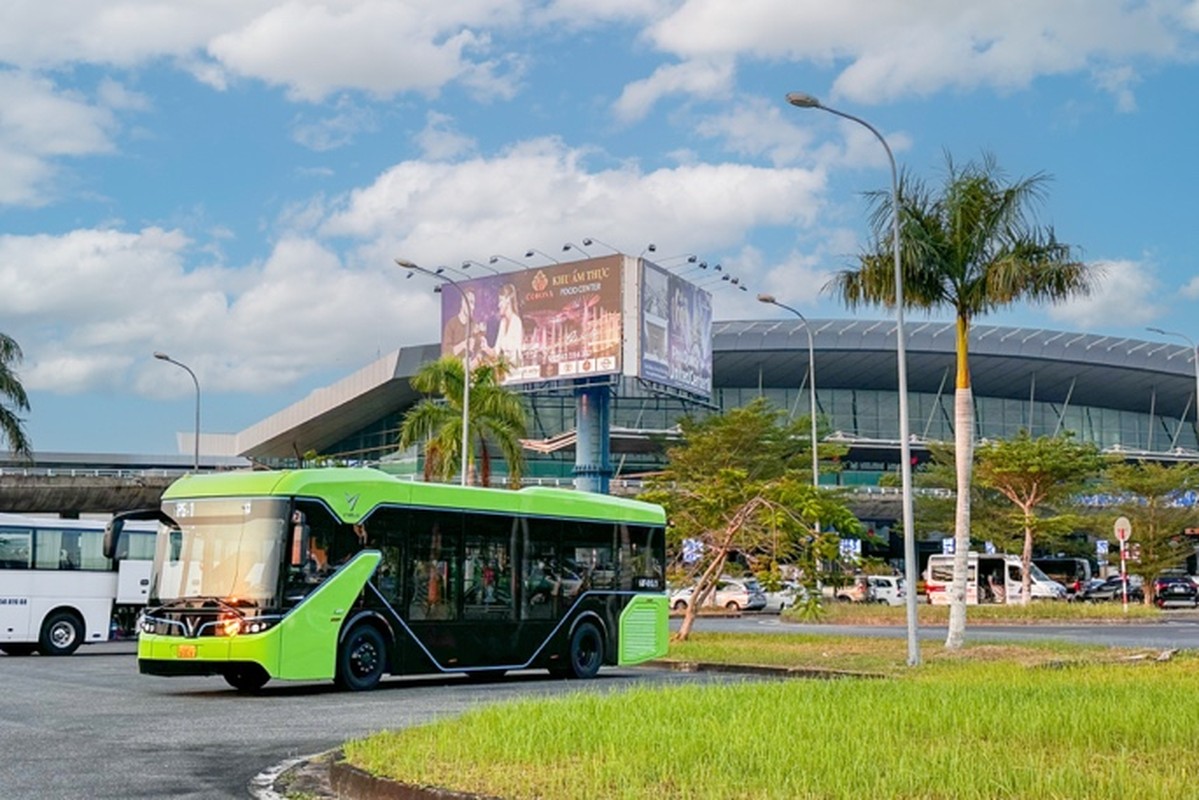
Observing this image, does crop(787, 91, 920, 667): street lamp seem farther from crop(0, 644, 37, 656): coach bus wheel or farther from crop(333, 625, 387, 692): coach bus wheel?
crop(0, 644, 37, 656): coach bus wheel

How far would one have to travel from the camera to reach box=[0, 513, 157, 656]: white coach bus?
1119 inches

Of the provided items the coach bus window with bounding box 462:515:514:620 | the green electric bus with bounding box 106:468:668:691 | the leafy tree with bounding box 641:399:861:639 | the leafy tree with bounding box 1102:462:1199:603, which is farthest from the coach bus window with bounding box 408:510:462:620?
the leafy tree with bounding box 1102:462:1199:603

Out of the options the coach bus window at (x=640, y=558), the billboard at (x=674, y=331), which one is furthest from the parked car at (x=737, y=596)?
the coach bus window at (x=640, y=558)

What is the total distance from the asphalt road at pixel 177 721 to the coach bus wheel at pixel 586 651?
12.5 inches

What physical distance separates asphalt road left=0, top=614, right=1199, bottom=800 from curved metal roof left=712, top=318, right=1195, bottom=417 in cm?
7185

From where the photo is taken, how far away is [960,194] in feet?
80.1

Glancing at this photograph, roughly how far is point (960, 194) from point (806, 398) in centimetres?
7746

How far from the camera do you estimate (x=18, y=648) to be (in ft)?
99.1

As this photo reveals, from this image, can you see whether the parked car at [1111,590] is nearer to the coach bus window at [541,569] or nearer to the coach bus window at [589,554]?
the coach bus window at [589,554]

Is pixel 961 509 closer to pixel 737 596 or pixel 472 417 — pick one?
pixel 472 417

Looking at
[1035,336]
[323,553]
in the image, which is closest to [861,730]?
[323,553]

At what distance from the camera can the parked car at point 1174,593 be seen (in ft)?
182

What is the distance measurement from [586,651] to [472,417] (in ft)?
68.7

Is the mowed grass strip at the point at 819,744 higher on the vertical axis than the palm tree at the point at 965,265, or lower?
lower
